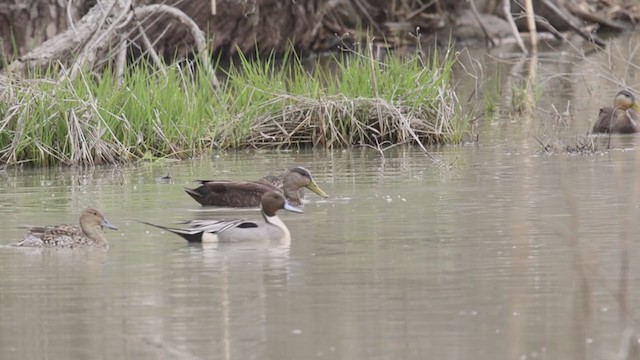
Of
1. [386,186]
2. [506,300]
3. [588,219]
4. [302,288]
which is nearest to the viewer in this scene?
[506,300]

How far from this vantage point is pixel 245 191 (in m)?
13.5

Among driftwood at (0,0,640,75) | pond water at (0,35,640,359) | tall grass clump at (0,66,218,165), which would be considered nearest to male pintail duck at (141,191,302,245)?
pond water at (0,35,640,359)

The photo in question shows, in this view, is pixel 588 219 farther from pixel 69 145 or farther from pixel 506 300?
pixel 69 145

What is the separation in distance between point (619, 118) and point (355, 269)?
10104 millimetres

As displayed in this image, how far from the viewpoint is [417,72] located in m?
18.0

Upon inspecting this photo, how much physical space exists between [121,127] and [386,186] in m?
3.74

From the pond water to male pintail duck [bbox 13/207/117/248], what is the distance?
0.07m

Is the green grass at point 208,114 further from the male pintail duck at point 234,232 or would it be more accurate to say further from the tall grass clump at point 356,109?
the male pintail duck at point 234,232

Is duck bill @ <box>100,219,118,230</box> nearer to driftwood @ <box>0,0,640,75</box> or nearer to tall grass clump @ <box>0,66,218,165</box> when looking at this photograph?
tall grass clump @ <box>0,66,218,165</box>

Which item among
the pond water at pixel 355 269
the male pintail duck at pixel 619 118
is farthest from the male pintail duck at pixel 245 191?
the male pintail duck at pixel 619 118

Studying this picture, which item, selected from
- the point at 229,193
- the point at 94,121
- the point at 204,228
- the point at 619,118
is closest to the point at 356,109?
the point at 94,121

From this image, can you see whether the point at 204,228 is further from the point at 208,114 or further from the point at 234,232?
the point at 208,114

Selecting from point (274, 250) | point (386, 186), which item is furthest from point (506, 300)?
point (386, 186)

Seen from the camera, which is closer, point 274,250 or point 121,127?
point 274,250
